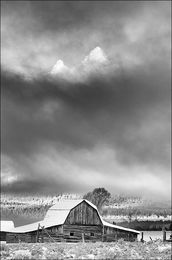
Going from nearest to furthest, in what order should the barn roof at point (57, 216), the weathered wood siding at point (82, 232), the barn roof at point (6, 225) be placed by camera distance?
1. the weathered wood siding at point (82, 232)
2. the barn roof at point (57, 216)
3. the barn roof at point (6, 225)

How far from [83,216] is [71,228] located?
2492 mm

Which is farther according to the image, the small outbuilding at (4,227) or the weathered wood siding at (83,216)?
the small outbuilding at (4,227)

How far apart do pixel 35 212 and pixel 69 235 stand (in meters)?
29.1

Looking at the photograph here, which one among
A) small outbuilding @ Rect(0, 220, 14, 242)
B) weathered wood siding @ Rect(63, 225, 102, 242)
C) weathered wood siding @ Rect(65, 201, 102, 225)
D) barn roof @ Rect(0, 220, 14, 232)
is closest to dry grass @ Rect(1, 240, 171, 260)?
weathered wood siding @ Rect(63, 225, 102, 242)

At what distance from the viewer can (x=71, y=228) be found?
50.2 meters

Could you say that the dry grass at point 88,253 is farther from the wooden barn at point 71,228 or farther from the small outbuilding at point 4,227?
the small outbuilding at point 4,227

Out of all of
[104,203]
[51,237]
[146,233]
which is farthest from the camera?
[104,203]

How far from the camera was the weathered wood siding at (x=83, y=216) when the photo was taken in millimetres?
50938

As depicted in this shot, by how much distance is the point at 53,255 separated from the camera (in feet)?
96.4

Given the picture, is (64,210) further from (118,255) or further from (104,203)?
(104,203)

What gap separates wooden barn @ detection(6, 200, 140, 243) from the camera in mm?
48875

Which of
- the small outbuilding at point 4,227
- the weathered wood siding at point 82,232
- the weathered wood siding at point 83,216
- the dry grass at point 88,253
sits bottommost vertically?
the small outbuilding at point 4,227

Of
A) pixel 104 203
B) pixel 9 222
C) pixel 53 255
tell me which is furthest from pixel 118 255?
pixel 104 203

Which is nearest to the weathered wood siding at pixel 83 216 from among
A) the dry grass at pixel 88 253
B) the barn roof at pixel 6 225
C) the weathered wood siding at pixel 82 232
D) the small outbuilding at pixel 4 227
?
the weathered wood siding at pixel 82 232
